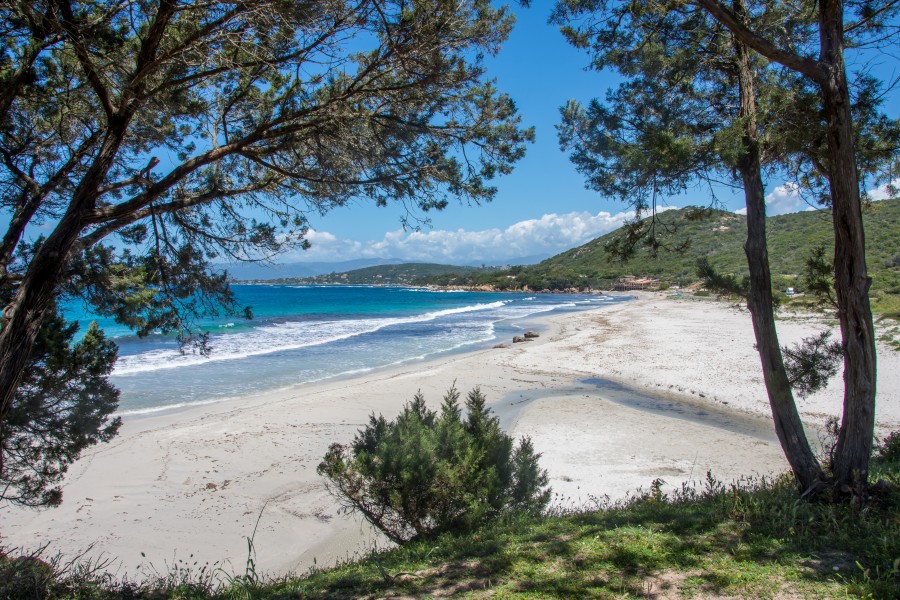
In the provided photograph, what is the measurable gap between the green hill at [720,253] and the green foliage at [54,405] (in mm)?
5812

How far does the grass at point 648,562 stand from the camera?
2.78 m

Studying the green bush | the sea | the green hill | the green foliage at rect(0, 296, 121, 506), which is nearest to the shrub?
the green hill

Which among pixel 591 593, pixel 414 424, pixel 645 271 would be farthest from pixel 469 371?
pixel 645 271

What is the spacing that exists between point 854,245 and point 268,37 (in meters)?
5.22

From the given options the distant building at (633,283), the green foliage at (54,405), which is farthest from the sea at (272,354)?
the distant building at (633,283)

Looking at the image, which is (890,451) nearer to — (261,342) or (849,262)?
(849,262)

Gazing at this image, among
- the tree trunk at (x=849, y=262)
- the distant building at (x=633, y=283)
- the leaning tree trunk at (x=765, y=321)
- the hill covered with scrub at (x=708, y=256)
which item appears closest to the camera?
the tree trunk at (x=849, y=262)

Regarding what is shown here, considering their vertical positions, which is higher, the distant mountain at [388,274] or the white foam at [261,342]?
the distant mountain at [388,274]

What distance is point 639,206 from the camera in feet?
17.2

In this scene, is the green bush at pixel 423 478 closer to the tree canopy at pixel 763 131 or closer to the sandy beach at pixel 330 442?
the sandy beach at pixel 330 442

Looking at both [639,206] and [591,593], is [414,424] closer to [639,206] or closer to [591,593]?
[591,593]

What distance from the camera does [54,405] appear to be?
4.86 m

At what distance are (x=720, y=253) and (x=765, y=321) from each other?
42.0 m

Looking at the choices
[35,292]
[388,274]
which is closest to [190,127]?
[35,292]
